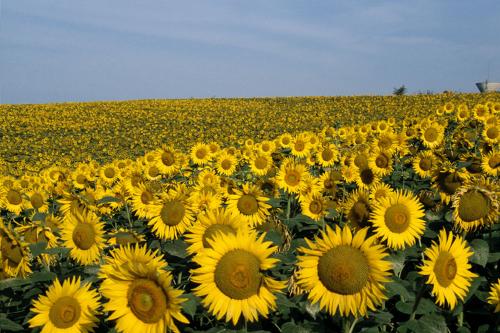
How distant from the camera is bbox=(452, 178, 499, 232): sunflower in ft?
12.7

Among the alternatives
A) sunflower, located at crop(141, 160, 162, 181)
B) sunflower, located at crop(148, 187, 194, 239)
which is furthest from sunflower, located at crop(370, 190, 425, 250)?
sunflower, located at crop(141, 160, 162, 181)

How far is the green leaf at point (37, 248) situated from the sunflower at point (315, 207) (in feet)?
9.77

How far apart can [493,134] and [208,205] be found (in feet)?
18.5

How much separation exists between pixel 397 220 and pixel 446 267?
23.8 inches

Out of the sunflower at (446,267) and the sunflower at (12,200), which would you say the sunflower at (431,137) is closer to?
the sunflower at (446,267)

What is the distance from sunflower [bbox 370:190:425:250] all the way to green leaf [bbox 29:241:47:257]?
9.24 feet

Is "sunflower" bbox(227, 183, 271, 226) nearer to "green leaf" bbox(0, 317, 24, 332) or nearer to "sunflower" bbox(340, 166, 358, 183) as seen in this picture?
"green leaf" bbox(0, 317, 24, 332)

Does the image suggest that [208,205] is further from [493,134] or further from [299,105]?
[299,105]

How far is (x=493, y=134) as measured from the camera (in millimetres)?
7762

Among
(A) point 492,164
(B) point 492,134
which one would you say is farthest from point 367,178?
(B) point 492,134

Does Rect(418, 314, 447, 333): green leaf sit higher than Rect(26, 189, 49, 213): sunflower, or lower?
higher

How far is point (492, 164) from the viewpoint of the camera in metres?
6.00

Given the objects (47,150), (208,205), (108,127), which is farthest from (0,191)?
→ (108,127)

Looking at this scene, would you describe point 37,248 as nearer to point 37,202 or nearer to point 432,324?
point 432,324
